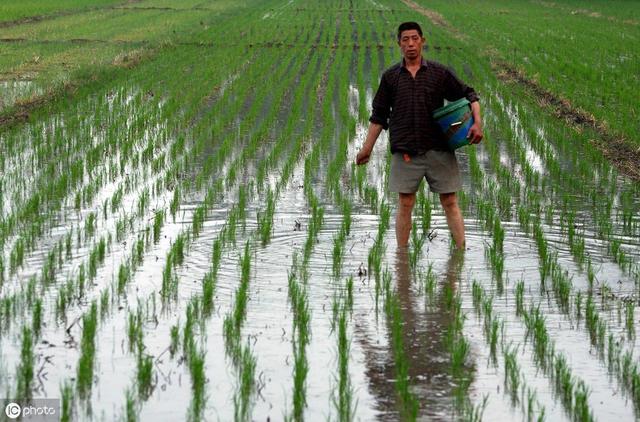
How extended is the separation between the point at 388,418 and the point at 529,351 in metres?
1.01

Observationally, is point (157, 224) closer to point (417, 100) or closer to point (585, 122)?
point (417, 100)

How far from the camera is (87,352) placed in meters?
4.40

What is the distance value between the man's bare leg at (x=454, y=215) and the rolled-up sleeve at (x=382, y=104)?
1.83 feet

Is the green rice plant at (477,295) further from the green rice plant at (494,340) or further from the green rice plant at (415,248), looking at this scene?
the green rice plant at (415,248)

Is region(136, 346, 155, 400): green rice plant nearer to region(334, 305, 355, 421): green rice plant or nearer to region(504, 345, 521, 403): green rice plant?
region(334, 305, 355, 421): green rice plant

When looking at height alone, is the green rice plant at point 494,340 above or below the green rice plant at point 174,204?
below

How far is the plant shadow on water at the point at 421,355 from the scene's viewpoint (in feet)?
13.5

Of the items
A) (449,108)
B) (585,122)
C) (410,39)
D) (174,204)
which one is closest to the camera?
(410,39)

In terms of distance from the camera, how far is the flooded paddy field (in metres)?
4.23

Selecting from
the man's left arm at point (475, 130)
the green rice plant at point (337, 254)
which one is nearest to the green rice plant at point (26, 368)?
the green rice plant at point (337, 254)

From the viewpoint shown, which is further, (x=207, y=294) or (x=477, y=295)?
(x=477, y=295)

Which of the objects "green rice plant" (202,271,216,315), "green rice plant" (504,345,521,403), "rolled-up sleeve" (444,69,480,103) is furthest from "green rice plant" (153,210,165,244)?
"green rice plant" (504,345,521,403)

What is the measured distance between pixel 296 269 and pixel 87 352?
2.03 metres

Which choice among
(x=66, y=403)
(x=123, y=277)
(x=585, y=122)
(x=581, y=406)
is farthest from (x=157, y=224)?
(x=585, y=122)
